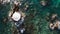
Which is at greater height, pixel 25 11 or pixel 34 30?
pixel 25 11

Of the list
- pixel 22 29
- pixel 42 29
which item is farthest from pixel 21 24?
pixel 42 29

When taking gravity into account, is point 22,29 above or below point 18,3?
below

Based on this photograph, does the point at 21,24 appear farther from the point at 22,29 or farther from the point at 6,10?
the point at 6,10

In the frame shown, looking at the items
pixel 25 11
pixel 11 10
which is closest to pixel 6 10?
pixel 11 10

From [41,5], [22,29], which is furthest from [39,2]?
[22,29]

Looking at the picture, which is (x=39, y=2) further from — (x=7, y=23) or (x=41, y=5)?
(x=7, y=23)

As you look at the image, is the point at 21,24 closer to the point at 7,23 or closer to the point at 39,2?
the point at 7,23
